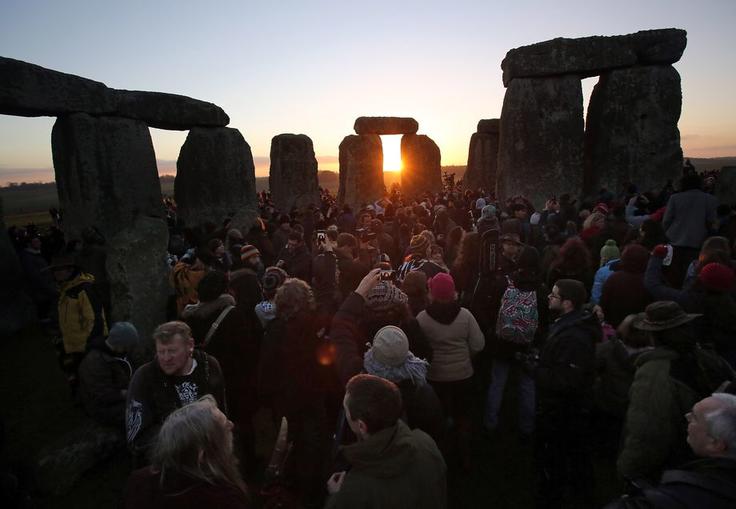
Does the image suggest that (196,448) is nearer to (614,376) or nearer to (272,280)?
(272,280)

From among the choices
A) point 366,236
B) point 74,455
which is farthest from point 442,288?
point 74,455

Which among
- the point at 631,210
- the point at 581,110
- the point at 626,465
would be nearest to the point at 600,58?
the point at 581,110

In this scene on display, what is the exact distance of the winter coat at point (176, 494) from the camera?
158 cm

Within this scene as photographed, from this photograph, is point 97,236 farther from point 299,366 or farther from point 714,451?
point 714,451

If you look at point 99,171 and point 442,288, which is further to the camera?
point 99,171

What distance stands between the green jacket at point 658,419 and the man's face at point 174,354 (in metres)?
2.48

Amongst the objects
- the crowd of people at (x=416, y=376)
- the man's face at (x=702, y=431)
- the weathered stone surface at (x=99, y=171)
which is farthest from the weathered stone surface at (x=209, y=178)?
the man's face at (x=702, y=431)

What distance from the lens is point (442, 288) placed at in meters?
3.46

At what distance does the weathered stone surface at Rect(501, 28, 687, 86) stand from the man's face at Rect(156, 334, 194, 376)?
42.8 feet

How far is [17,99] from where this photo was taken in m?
8.41

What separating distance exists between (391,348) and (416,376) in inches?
10.6

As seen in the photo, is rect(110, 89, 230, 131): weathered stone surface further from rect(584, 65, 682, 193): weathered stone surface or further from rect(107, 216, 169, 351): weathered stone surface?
rect(584, 65, 682, 193): weathered stone surface

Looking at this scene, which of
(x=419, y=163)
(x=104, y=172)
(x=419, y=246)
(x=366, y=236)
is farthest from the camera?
(x=419, y=163)

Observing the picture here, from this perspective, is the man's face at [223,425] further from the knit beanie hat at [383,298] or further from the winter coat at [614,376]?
the winter coat at [614,376]
